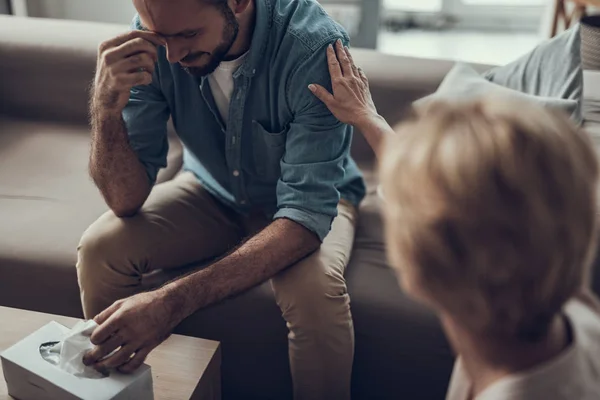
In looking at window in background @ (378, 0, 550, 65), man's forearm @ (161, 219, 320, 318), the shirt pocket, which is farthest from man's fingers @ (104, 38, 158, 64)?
window in background @ (378, 0, 550, 65)

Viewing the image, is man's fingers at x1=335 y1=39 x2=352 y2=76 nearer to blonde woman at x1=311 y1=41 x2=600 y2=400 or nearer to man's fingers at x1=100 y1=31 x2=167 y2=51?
man's fingers at x1=100 y1=31 x2=167 y2=51

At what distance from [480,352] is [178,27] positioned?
85 centimetres

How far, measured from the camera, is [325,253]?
1.38m

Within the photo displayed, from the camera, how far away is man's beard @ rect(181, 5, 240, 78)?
4.37ft

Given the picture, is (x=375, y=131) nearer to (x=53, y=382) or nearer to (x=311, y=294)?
(x=311, y=294)

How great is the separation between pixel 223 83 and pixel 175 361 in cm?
61

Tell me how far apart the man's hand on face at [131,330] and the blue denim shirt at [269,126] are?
32 cm

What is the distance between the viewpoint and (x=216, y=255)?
4.96 feet

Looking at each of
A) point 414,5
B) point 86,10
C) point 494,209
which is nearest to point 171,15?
point 494,209

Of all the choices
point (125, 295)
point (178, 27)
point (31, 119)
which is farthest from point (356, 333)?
point (31, 119)

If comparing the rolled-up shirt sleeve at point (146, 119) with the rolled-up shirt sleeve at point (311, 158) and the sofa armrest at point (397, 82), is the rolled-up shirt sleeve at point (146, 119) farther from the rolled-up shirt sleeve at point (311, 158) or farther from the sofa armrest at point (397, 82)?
the sofa armrest at point (397, 82)

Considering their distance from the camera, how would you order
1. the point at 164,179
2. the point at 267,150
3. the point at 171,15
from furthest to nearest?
1. the point at 164,179
2. the point at 267,150
3. the point at 171,15

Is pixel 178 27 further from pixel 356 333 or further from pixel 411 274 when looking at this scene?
pixel 411 274

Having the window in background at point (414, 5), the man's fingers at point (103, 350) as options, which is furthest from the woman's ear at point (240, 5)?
the window in background at point (414, 5)
